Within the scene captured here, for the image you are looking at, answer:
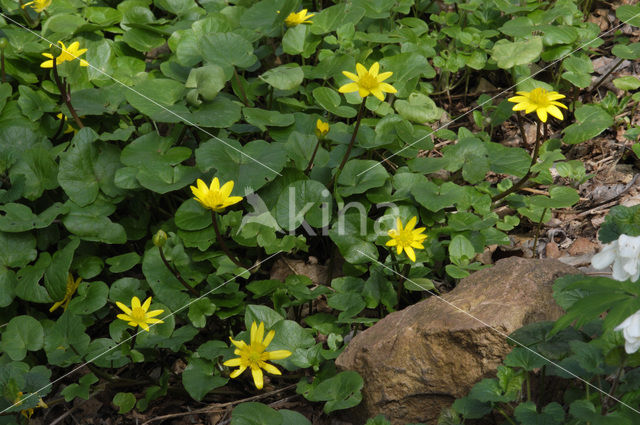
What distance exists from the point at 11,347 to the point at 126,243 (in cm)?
58

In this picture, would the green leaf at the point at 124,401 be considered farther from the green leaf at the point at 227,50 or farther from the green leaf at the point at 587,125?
the green leaf at the point at 587,125

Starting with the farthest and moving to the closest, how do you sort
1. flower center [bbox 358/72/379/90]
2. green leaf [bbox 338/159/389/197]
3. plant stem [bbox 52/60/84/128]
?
plant stem [bbox 52/60/84/128] < green leaf [bbox 338/159/389/197] < flower center [bbox 358/72/379/90]

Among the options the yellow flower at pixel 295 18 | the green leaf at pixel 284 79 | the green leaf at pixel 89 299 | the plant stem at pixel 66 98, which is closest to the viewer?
the green leaf at pixel 89 299

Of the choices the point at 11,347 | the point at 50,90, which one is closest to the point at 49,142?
the point at 50,90

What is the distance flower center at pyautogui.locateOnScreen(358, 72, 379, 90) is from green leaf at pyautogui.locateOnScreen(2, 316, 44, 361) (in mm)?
1260

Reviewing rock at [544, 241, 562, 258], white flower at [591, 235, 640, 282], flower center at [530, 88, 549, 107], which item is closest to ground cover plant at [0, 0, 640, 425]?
flower center at [530, 88, 549, 107]

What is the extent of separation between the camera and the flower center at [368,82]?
1988 millimetres

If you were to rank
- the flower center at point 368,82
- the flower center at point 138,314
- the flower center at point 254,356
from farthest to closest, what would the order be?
the flower center at point 368,82 < the flower center at point 138,314 < the flower center at point 254,356

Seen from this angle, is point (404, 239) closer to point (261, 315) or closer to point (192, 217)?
point (261, 315)

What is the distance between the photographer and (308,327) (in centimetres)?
221

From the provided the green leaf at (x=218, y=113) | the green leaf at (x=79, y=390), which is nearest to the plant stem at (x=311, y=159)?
the green leaf at (x=218, y=113)

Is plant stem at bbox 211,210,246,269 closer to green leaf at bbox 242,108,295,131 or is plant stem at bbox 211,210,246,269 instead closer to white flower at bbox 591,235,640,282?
green leaf at bbox 242,108,295,131

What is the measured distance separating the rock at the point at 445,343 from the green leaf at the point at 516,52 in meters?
1.08

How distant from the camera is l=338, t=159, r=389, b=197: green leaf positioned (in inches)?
86.4
